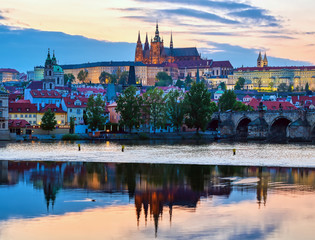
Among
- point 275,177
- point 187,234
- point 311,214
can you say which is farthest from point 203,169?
point 187,234

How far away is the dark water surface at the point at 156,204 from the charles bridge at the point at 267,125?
135 feet

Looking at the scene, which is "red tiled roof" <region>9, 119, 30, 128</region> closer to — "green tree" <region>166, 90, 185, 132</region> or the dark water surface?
"green tree" <region>166, 90, 185, 132</region>

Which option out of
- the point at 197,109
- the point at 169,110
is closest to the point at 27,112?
the point at 169,110

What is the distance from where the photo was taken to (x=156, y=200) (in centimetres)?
2633

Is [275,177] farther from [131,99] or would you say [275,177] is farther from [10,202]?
[131,99]

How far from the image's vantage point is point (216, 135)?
84438mm

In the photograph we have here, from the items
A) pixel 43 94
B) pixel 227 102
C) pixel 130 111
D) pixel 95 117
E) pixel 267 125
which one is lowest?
pixel 267 125

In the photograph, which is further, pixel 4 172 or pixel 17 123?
pixel 17 123

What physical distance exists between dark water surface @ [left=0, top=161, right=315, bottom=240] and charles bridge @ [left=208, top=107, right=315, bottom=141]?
41.3 meters

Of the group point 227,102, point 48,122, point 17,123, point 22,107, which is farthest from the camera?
point 227,102

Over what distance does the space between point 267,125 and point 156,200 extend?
2313 inches

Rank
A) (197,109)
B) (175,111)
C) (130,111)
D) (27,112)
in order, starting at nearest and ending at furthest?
(130,111) → (197,109) → (175,111) → (27,112)

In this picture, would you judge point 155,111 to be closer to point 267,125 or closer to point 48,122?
point 48,122

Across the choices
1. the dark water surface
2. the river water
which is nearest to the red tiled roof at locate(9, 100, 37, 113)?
the river water
